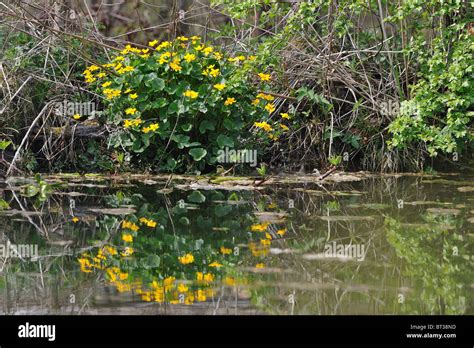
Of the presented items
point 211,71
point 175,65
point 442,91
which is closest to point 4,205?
point 175,65

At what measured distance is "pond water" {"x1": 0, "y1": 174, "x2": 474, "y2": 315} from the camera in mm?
4996

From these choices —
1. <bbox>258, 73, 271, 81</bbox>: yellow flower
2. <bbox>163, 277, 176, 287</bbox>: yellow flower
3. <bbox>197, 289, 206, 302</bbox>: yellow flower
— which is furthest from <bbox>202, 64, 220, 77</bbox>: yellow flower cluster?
<bbox>197, 289, 206, 302</bbox>: yellow flower

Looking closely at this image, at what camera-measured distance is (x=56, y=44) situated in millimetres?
10367

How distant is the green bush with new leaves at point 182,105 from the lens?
30.5 feet

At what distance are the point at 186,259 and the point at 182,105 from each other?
3.54m

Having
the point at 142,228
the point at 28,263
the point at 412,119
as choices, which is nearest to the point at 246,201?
the point at 142,228

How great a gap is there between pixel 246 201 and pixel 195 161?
1575 mm

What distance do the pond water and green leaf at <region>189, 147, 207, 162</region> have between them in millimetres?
316

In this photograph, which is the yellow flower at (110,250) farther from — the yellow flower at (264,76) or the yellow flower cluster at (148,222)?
the yellow flower at (264,76)

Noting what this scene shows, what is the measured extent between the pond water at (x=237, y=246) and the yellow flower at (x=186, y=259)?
0.07ft

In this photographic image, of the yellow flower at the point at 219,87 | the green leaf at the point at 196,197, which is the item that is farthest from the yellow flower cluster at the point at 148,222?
the yellow flower at the point at 219,87
